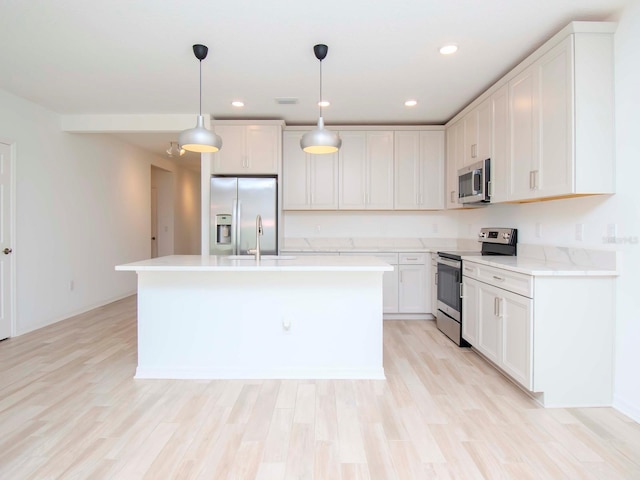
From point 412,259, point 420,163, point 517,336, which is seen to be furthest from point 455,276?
point 420,163

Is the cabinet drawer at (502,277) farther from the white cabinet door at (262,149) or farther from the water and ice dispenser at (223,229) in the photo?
the water and ice dispenser at (223,229)

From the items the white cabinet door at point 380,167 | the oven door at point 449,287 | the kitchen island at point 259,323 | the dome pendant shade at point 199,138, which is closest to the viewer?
the dome pendant shade at point 199,138

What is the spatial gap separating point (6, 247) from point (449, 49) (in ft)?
14.9

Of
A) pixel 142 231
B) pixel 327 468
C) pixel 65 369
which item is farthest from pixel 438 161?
pixel 142 231

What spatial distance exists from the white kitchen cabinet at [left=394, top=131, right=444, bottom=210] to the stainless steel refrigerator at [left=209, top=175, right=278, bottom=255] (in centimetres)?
164

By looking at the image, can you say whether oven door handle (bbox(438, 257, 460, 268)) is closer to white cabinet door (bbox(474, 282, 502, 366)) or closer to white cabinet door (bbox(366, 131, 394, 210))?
white cabinet door (bbox(474, 282, 502, 366))

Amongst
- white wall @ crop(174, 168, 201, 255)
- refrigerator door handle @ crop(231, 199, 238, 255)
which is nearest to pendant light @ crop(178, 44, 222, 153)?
refrigerator door handle @ crop(231, 199, 238, 255)

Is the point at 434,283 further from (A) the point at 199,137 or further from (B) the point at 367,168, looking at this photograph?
(A) the point at 199,137

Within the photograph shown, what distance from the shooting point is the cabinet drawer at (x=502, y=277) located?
2.34 m

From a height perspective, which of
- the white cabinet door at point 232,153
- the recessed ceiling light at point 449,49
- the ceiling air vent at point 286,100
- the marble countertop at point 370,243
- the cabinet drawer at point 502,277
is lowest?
the cabinet drawer at point 502,277

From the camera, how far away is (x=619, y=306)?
2.25m

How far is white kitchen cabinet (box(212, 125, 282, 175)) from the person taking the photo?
4.34m

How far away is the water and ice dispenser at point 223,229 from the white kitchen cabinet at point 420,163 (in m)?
2.13

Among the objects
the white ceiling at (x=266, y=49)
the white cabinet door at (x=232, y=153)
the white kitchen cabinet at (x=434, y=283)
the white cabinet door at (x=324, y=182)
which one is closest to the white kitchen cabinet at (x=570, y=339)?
the white ceiling at (x=266, y=49)
